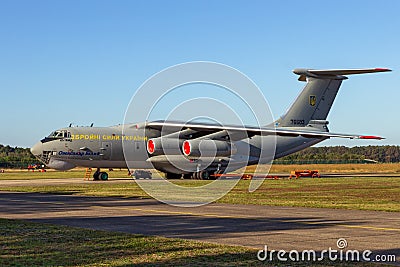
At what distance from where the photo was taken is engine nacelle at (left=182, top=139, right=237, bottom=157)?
41781 millimetres

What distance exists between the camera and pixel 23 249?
36.5 feet

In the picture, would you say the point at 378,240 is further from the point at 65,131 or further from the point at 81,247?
the point at 65,131

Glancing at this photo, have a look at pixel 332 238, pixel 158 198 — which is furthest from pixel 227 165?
pixel 332 238

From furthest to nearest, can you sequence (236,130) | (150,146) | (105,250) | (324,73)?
1. (150,146)
2. (324,73)
3. (236,130)
4. (105,250)

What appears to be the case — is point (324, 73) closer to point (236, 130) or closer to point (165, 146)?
point (236, 130)

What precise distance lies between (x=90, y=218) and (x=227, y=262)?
320 inches

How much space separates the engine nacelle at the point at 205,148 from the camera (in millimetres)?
41781

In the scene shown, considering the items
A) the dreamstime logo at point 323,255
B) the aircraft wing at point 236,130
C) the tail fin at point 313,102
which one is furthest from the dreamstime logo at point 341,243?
the tail fin at point 313,102

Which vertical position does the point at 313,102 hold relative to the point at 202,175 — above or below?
above

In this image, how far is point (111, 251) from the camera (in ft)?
35.4

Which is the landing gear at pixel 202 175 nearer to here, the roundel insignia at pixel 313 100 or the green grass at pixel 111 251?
the roundel insignia at pixel 313 100

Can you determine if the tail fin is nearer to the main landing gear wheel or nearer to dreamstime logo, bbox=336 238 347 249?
the main landing gear wheel

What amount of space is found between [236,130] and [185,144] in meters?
5.45

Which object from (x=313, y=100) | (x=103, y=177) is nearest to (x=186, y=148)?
(x=103, y=177)
